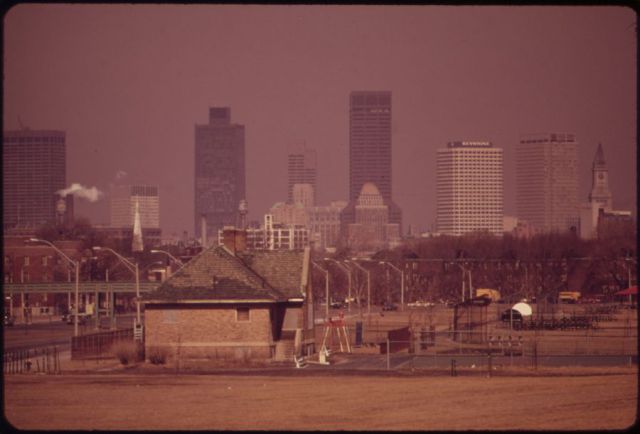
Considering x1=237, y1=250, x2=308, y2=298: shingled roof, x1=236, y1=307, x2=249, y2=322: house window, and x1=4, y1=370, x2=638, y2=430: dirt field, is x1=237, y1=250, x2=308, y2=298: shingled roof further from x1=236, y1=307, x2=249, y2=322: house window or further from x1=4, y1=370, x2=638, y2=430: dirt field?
x1=4, y1=370, x2=638, y2=430: dirt field

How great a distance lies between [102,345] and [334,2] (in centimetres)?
4489

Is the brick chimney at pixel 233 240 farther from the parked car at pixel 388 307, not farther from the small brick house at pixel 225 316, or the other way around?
the parked car at pixel 388 307

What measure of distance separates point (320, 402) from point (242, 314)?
20.4 meters

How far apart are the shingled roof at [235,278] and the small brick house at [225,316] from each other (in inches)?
1.7

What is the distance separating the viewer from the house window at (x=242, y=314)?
188ft

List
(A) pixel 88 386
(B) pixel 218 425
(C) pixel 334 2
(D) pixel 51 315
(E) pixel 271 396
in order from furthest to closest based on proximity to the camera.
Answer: (D) pixel 51 315 → (A) pixel 88 386 → (E) pixel 271 396 → (B) pixel 218 425 → (C) pixel 334 2

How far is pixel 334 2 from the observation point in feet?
65.4

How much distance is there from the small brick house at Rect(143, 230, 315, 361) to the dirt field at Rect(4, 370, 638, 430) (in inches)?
363

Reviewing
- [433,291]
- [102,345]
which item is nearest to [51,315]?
[433,291]

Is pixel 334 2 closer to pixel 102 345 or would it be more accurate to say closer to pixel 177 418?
pixel 177 418

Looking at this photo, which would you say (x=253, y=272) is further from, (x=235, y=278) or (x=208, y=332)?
(x=208, y=332)

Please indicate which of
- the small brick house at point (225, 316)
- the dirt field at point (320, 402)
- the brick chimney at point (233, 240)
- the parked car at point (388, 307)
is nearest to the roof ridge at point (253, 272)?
the small brick house at point (225, 316)

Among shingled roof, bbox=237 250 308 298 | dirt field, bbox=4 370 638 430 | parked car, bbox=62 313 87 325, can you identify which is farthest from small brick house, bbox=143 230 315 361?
parked car, bbox=62 313 87 325

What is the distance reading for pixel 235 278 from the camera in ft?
193
